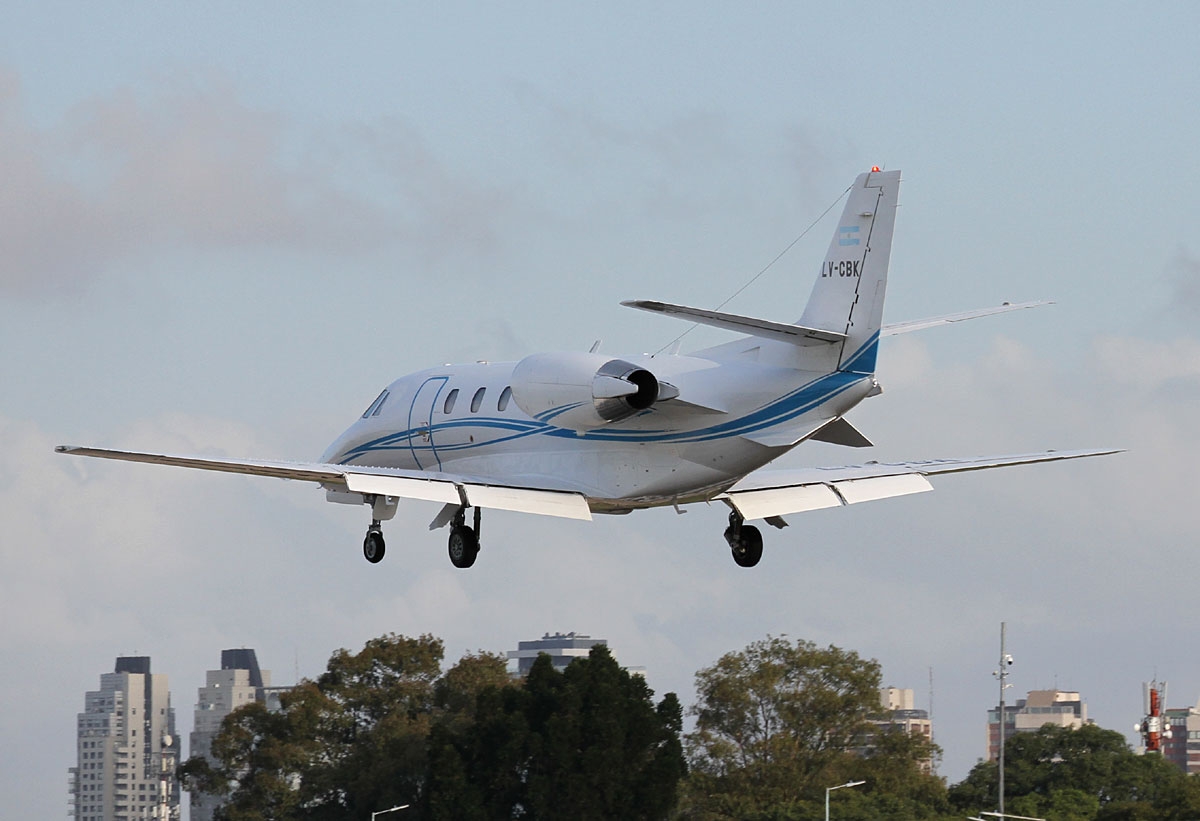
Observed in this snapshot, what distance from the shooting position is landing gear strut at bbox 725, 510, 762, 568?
40.7 meters

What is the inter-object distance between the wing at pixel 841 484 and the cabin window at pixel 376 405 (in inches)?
409

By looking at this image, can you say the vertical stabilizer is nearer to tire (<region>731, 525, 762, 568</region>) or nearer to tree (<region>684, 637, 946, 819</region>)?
tire (<region>731, 525, 762, 568</region>)

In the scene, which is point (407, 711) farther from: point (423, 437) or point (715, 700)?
point (423, 437)

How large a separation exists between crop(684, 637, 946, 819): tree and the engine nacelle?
68.2 meters

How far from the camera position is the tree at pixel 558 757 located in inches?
3898

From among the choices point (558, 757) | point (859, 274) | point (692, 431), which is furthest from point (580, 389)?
point (558, 757)

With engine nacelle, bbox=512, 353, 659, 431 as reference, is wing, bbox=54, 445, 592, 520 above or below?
below

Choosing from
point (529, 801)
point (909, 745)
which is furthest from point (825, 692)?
point (529, 801)

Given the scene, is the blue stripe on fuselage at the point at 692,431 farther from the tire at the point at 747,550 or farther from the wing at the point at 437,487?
the tire at the point at 747,550

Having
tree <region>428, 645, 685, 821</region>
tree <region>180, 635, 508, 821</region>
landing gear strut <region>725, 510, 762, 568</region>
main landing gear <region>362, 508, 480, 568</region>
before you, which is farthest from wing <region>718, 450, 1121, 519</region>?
tree <region>180, 635, 508, 821</region>

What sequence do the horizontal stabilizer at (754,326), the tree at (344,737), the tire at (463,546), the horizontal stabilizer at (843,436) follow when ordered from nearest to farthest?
the horizontal stabilizer at (754,326) < the horizontal stabilizer at (843,436) < the tire at (463,546) < the tree at (344,737)

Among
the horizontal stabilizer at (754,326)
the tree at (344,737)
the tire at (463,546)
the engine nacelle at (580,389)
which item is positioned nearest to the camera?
the horizontal stabilizer at (754,326)

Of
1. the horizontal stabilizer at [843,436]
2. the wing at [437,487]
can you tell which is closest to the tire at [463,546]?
the wing at [437,487]

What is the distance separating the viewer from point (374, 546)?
144ft
